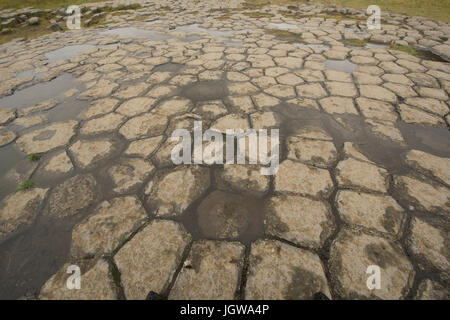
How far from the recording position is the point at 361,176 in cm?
140

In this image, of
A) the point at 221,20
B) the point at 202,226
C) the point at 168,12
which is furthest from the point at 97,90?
the point at 168,12

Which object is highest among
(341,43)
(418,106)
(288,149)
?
(341,43)

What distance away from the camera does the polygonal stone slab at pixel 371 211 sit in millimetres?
1145

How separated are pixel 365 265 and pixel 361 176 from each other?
0.63 metres

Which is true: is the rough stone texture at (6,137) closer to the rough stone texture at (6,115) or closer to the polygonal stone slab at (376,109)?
the rough stone texture at (6,115)

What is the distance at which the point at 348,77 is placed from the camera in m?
2.61

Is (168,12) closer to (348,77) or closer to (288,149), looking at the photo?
(348,77)

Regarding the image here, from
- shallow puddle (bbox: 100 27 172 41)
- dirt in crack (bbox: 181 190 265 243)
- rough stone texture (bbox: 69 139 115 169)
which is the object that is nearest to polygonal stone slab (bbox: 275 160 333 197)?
dirt in crack (bbox: 181 190 265 243)

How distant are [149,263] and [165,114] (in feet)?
4.67

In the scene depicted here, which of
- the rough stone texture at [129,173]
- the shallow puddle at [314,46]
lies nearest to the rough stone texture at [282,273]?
the rough stone texture at [129,173]

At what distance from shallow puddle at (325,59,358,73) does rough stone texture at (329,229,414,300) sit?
2568 millimetres

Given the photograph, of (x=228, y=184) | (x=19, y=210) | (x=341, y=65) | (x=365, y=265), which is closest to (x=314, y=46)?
(x=341, y=65)

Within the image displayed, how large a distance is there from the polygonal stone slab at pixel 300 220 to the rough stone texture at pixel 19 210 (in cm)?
146

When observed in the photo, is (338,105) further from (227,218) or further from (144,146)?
(144,146)
